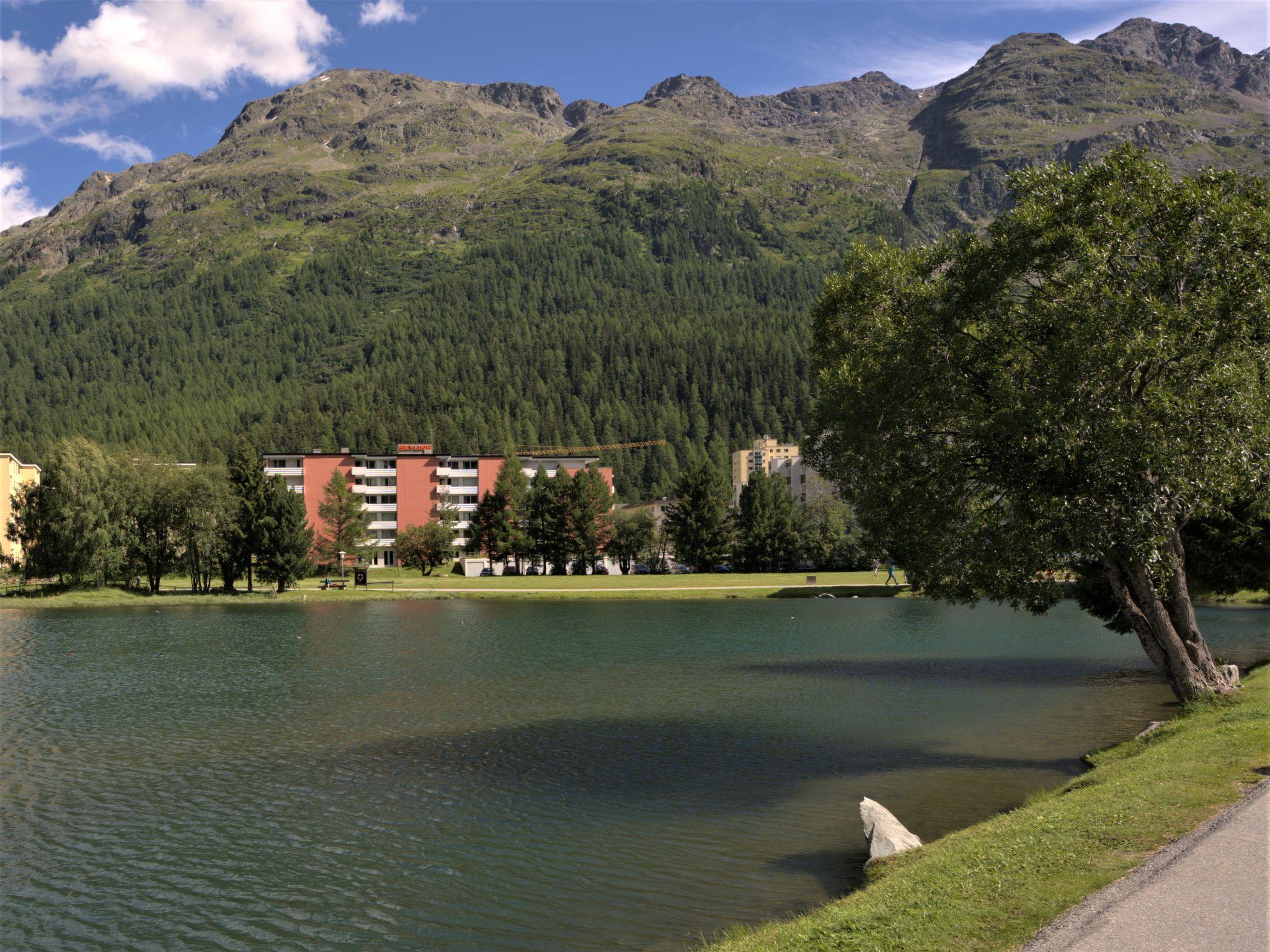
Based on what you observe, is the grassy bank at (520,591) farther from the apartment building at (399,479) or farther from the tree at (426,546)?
the apartment building at (399,479)

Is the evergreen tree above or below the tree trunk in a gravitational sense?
above

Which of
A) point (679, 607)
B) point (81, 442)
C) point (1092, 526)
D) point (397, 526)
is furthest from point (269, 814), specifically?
point (397, 526)

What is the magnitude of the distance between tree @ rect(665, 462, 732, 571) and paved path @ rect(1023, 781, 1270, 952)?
384 feet

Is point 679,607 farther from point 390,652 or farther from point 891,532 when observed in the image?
point 891,532

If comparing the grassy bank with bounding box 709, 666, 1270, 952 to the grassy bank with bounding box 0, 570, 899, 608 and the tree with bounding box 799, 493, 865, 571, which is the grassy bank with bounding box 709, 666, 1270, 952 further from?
the tree with bounding box 799, 493, 865, 571

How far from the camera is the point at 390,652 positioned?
54.2m

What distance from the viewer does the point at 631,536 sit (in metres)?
132

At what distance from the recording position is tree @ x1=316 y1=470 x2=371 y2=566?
405 feet

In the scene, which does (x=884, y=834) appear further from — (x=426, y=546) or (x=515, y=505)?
(x=426, y=546)

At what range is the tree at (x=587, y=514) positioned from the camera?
12756 cm

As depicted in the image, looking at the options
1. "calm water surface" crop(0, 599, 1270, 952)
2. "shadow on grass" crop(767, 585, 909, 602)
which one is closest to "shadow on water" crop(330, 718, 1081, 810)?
Result: "calm water surface" crop(0, 599, 1270, 952)

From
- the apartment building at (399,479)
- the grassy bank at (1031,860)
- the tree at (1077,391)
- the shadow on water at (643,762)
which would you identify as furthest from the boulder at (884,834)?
the apartment building at (399,479)

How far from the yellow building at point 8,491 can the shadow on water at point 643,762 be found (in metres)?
86.8

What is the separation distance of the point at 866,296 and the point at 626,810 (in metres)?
16.9
